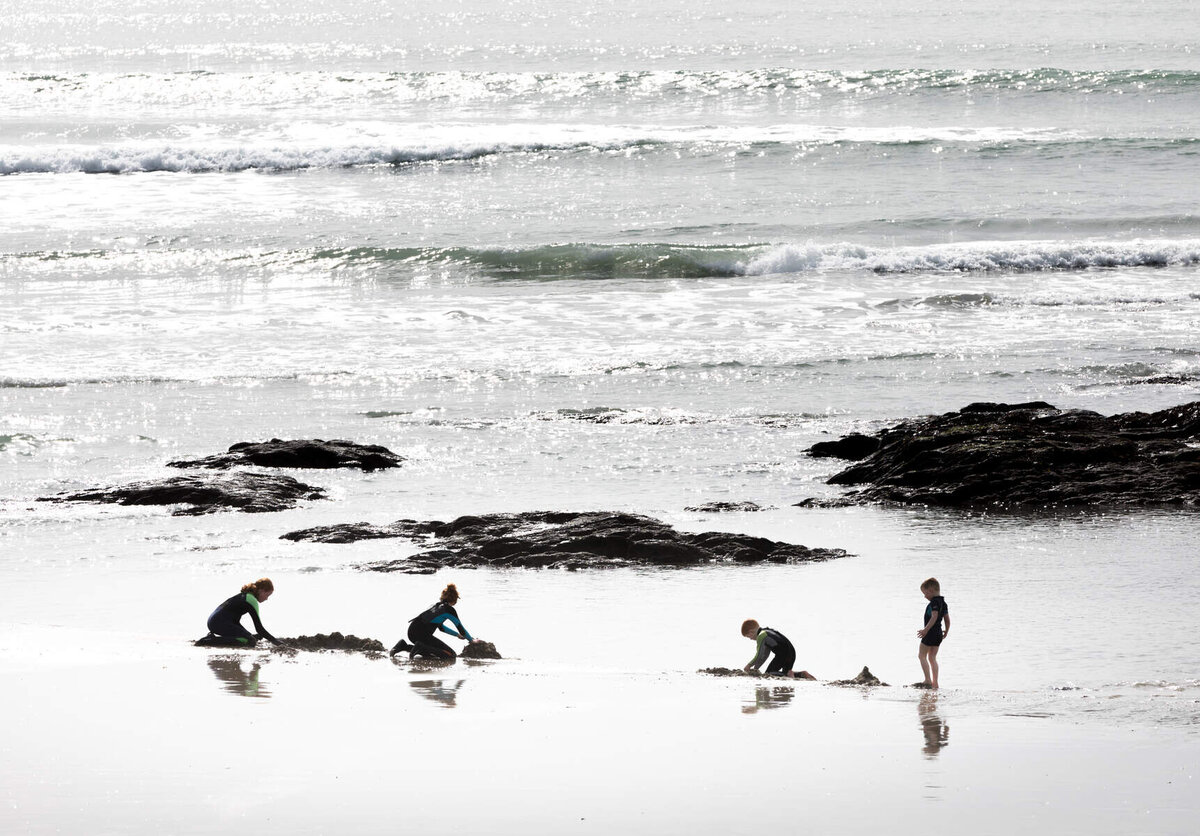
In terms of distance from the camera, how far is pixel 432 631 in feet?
36.2

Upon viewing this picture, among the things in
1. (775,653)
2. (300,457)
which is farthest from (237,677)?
(300,457)

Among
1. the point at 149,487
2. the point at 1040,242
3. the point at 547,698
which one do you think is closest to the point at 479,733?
the point at 547,698

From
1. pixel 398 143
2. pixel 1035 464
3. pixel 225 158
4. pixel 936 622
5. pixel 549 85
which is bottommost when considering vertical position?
pixel 936 622

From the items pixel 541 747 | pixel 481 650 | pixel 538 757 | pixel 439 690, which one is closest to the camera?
pixel 538 757

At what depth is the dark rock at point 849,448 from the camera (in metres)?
17.4

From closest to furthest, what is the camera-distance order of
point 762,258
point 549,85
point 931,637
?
point 931,637
point 762,258
point 549,85

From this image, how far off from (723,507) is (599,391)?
20.2 feet

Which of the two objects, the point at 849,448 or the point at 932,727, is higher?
the point at 849,448

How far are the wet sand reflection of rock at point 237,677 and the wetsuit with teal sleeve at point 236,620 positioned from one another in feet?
1.43

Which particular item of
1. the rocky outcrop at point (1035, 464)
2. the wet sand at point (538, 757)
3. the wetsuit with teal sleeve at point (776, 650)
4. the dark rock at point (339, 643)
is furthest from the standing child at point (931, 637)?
the rocky outcrop at point (1035, 464)

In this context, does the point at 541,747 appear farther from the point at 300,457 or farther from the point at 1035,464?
the point at 300,457

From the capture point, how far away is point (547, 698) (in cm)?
946

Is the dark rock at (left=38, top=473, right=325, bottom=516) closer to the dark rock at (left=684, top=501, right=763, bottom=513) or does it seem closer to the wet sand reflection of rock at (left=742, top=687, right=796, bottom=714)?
the dark rock at (left=684, top=501, right=763, bottom=513)

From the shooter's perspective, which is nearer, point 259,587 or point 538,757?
point 538,757
